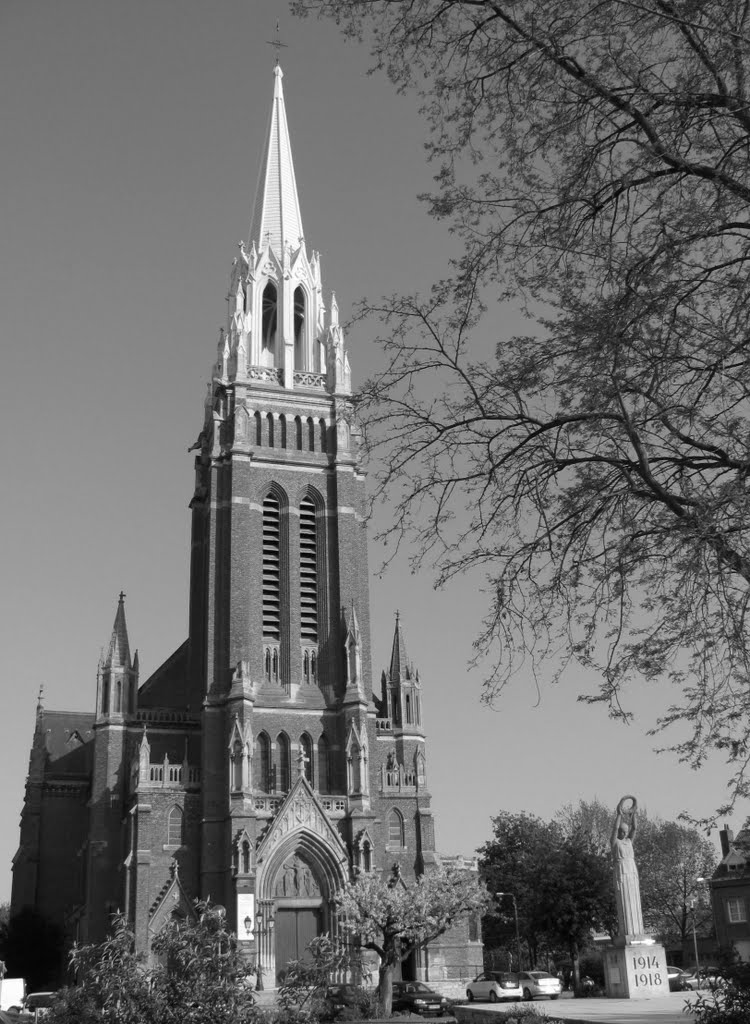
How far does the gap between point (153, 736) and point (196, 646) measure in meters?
5.61

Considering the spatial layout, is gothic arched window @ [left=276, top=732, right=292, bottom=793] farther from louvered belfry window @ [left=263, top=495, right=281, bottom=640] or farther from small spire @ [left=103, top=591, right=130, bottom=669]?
small spire @ [left=103, top=591, right=130, bottom=669]

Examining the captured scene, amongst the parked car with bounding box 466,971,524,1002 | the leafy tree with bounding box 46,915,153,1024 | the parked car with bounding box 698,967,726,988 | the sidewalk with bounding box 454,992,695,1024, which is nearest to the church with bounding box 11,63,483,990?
the parked car with bounding box 466,971,524,1002

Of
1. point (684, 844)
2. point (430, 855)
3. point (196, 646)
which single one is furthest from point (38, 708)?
point (684, 844)

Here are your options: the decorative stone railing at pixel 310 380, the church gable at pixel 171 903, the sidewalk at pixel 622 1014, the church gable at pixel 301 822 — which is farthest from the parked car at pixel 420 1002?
the decorative stone railing at pixel 310 380

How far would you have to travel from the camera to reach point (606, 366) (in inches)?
476

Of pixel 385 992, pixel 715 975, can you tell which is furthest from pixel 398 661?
pixel 715 975

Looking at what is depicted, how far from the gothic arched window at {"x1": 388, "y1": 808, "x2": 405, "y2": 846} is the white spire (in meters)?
32.8

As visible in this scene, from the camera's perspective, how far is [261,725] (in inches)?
2055

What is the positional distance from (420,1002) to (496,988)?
22.0ft

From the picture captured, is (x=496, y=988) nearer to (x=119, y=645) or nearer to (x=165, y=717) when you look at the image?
(x=165, y=717)

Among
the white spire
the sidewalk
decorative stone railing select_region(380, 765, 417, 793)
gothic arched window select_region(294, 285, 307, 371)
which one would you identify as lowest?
the sidewalk

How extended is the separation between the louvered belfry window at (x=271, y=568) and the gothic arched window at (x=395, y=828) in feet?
33.4

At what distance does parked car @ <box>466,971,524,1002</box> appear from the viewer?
42312mm

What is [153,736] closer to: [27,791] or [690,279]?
[27,791]
